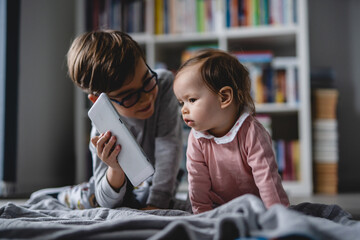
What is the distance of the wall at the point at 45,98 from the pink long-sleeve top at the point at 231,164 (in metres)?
1.29

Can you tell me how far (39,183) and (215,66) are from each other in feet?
5.11

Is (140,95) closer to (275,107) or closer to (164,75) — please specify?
(164,75)

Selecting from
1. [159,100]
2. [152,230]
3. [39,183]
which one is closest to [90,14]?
[39,183]

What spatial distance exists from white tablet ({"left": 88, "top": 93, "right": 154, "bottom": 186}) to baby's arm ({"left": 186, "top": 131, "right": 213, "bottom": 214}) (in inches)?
4.7

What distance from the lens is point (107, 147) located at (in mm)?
940

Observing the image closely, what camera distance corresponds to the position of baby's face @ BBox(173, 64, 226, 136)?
900 mm

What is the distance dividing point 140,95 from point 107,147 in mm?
187

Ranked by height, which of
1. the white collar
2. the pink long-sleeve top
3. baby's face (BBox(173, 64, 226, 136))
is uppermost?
baby's face (BBox(173, 64, 226, 136))

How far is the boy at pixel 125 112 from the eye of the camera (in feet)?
3.18

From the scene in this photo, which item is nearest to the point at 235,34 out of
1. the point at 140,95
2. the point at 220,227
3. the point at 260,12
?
the point at 260,12

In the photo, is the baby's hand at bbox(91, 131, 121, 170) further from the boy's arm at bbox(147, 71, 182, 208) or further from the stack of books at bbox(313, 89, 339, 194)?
the stack of books at bbox(313, 89, 339, 194)

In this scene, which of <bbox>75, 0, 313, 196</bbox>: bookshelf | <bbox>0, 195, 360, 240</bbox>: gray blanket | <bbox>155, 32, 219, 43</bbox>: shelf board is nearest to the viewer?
<bbox>0, 195, 360, 240</bbox>: gray blanket

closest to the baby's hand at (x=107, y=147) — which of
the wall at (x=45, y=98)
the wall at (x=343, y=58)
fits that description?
the wall at (x=45, y=98)

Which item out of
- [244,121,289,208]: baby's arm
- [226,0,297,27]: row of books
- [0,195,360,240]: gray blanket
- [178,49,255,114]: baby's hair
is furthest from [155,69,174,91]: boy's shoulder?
[226,0,297,27]: row of books
